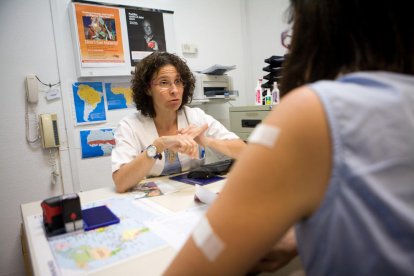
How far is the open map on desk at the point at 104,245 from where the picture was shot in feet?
2.15

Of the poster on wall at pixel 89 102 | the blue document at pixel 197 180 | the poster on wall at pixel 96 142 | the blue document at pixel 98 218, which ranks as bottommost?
the blue document at pixel 197 180

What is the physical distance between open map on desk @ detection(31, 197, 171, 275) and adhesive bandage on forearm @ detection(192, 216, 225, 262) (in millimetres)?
367

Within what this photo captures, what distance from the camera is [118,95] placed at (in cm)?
230

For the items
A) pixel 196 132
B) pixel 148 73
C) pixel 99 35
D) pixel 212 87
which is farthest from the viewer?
pixel 212 87

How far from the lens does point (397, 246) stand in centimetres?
34

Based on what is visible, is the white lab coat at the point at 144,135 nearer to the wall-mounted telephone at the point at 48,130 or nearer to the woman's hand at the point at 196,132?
the woman's hand at the point at 196,132

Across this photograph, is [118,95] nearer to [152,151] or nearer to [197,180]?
[152,151]

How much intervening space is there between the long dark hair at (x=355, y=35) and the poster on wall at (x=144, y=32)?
6.81 ft

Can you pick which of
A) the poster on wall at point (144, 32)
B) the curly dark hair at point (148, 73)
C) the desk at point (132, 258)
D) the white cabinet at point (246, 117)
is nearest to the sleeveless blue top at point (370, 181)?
the desk at point (132, 258)

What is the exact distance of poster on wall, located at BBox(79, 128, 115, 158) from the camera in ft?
7.11

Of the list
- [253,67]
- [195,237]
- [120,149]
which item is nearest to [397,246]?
[195,237]

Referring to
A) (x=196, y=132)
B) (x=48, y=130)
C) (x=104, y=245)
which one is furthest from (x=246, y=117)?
(x=104, y=245)

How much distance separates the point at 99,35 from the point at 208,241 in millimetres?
2148

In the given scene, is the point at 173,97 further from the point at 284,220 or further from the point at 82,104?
the point at 284,220
